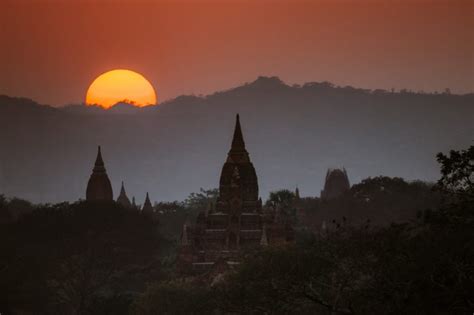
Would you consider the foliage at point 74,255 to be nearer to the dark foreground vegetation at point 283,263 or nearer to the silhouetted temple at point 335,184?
the dark foreground vegetation at point 283,263

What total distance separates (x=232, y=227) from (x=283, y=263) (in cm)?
3518

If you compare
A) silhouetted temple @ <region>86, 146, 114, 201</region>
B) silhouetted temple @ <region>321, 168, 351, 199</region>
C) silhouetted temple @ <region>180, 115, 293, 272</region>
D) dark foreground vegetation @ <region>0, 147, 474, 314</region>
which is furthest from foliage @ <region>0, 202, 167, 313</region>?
silhouetted temple @ <region>321, 168, 351, 199</region>

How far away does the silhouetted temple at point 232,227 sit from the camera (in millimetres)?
99375

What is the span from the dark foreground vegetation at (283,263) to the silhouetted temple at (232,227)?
190 cm

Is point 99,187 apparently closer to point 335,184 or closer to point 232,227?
point 232,227

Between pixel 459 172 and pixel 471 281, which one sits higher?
pixel 459 172

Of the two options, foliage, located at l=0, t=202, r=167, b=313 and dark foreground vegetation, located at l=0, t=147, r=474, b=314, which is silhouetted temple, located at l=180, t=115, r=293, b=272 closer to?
dark foreground vegetation, located at l=0, t=147, r=474, b=314

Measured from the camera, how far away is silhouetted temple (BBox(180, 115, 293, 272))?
326 feet

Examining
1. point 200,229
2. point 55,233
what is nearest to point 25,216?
point 55,233

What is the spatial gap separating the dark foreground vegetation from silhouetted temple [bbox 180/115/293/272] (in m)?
1.90

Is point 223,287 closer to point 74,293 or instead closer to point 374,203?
point 74,293

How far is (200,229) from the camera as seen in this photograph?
102m

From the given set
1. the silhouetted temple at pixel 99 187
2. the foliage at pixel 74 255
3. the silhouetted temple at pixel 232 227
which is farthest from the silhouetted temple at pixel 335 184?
the silhouetted temple at pixel 232 227

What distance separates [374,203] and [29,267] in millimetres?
54407
